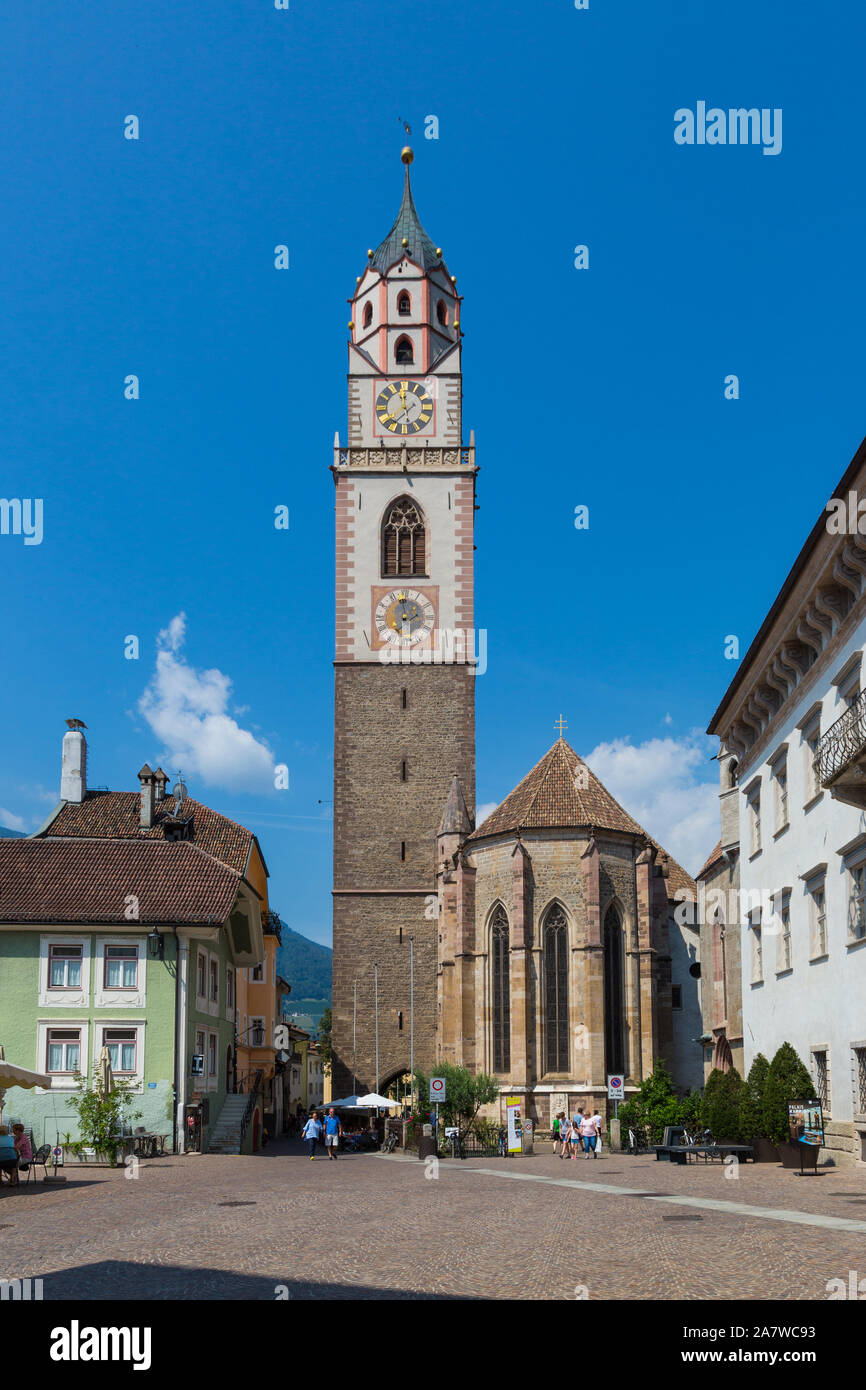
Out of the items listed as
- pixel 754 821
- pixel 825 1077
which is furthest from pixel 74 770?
pixel 825 1077

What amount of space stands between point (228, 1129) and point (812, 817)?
19.6 m

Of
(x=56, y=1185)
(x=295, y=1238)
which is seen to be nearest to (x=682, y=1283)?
(x=295, y=1238)

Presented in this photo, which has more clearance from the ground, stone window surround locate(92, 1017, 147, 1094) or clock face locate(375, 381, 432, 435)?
clock face locate(375, 381, 432, 435)

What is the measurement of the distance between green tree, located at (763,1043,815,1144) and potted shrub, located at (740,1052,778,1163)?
8.5 inches

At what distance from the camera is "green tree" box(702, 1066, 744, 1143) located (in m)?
29.0

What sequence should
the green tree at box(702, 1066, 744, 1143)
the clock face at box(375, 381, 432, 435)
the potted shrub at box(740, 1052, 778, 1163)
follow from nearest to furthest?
the potted shrub at box(740, 1052, 778, 1163), the green tree at box(702, 1066, 744, 1143), the clock face at box(375, 381, 432, 435)

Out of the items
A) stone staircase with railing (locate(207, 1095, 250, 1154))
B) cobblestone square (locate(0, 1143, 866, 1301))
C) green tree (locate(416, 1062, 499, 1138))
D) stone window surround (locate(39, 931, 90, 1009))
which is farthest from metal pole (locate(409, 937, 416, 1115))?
cobblestone square (locate(0, 1143, 866, 1301))

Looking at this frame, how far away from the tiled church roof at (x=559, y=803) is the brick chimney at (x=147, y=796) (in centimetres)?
1179

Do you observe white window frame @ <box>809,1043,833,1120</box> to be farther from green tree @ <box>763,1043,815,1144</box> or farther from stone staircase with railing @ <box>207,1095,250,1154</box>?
stone staircase with railing @ <box>207,1095,250,1154</box>

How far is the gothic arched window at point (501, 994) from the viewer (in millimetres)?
48625

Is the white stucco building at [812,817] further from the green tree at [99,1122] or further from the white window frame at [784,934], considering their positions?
the green tree at [99,1122]

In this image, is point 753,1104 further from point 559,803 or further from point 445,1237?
point 559,803

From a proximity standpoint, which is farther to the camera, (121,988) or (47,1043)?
(121,988)

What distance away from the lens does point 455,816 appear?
56406 mm
